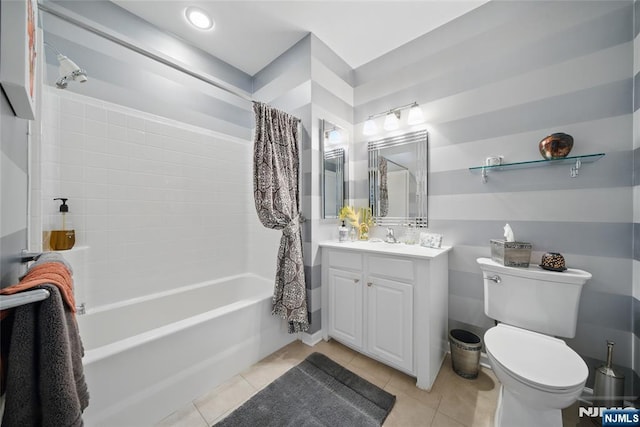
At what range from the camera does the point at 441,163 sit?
1876mm

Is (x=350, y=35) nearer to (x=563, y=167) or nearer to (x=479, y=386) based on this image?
(x=563, y=167)

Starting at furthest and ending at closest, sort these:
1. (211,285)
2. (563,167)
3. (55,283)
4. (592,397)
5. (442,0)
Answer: (211,285) → (442,0) → (563,167) → (592,397) → (55,283)

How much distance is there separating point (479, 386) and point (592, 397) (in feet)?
1.85

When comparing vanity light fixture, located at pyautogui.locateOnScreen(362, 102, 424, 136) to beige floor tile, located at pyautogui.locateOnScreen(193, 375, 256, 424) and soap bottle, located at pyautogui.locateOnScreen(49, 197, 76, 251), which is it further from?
soap bottle, located at pyautogui.locateOnScreen(49, 197, 76, 251)

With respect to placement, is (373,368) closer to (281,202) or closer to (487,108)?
(281,202)

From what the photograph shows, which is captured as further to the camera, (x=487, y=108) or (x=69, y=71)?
(x=487, y=108)

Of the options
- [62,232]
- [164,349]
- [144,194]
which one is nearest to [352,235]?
[164,349]

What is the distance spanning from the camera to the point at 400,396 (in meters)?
1.42

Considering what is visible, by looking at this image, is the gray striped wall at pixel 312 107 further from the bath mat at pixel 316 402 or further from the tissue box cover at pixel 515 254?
the tissue box cover at pixel 515 254

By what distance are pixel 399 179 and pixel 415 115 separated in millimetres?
559

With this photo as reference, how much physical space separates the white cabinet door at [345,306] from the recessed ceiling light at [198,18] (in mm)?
2344

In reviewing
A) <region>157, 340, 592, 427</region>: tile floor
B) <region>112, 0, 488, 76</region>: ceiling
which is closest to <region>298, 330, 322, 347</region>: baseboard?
<region>157, 340, 592, 427</region>: tile floor

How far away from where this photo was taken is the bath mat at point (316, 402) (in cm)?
125

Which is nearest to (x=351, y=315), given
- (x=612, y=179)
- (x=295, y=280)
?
(x=295, y=280)
